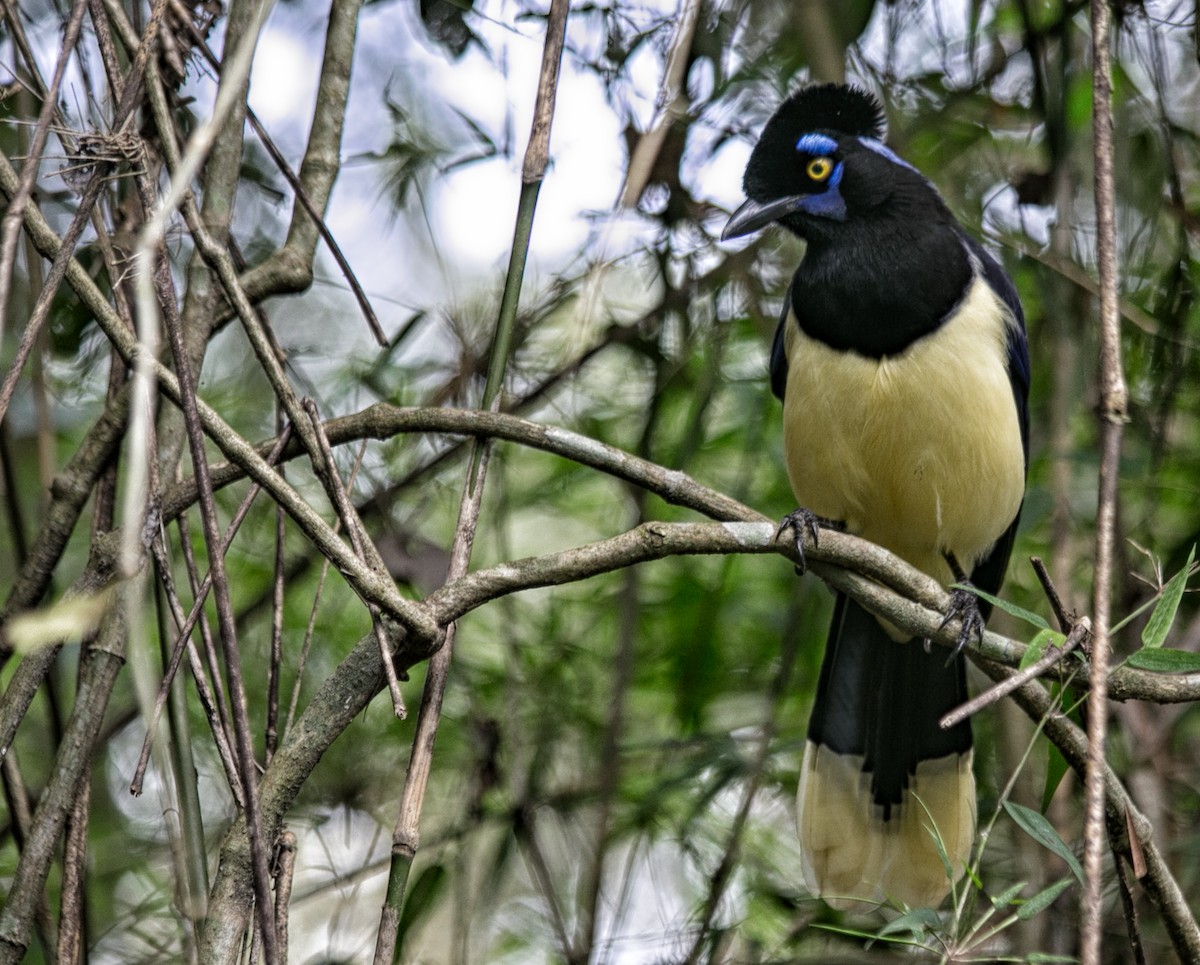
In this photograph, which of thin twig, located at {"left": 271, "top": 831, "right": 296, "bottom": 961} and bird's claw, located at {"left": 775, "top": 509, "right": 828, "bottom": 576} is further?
bird's claw, located at {"left": 775, "top": 509, "right": 828, "bottom": 576}

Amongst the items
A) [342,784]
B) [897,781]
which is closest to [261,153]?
[342,784]

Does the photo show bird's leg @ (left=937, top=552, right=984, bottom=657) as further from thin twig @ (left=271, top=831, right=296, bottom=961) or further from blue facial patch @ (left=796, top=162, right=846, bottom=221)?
thin twig @ (left=271, top=831, right=296, bottom=961)

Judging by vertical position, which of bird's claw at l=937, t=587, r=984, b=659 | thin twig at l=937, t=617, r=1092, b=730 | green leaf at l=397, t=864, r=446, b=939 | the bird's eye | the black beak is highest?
the bird's eye

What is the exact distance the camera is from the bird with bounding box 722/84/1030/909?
3141mm

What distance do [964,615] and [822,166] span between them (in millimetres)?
1244

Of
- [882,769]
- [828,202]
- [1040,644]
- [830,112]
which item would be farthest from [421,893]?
[830,112]

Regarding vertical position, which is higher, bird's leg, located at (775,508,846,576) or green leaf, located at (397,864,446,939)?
bird's leg, located at (775,508,846,576)

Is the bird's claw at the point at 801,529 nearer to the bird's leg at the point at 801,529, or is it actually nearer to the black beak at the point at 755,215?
the bird's leg at the point at 801,529

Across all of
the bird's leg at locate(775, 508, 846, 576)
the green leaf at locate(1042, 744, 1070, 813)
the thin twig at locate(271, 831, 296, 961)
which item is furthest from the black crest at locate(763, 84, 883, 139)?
the thin twig at locate(271, 831, 296, 961)


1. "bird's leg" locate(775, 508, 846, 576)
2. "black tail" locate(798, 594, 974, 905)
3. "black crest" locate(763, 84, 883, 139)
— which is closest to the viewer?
"bird's leg" locate(775, 508, 846, 576)

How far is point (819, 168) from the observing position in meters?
3.30

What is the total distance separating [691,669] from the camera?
397 centimetres

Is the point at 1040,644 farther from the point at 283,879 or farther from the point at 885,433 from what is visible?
the point at 885,433

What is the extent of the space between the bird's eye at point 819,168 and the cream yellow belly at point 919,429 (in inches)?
15.6
